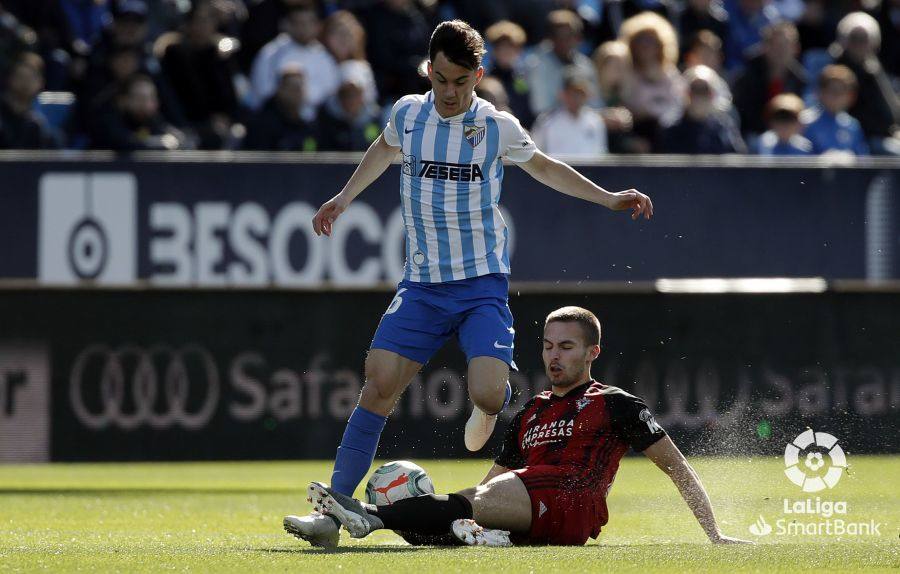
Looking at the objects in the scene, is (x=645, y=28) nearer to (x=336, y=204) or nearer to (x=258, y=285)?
(x=258, y=285)

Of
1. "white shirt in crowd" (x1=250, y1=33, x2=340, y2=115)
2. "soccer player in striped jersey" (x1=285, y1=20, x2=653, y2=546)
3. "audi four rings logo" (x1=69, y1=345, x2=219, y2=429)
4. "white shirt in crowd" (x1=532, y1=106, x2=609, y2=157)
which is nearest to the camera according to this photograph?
"soccer player in striped jersey" (x1=285, y1=20, x2=653, y2=546)

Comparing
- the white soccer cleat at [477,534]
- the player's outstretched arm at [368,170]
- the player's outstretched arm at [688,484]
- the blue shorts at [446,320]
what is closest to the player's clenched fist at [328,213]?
the player's outstretched arm at [368,170]

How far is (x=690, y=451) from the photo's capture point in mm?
10469

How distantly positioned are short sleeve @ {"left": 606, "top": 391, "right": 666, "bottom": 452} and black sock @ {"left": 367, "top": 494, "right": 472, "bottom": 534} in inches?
29.8

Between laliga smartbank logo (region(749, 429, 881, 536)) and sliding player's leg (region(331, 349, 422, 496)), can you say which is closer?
sliding player's leg (region(331, 349, 422, 496))

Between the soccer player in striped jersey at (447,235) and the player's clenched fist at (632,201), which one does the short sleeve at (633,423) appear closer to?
the soccer player in striped jersey at (447,235)

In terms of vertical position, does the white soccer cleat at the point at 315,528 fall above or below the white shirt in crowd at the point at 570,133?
below

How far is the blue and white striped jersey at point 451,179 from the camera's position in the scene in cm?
710

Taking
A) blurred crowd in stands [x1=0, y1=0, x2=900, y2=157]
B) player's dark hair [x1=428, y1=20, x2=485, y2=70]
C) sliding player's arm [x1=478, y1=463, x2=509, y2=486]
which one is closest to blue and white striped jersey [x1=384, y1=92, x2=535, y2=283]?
player's dark hair [x1=428, y1=20, x2=485, y2=70]

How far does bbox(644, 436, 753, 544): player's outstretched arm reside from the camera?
6684 millimetres

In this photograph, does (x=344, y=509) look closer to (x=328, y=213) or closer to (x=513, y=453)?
(x=513, y=453)

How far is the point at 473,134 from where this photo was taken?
279 inches

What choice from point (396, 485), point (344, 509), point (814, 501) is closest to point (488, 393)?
point (396, 485)

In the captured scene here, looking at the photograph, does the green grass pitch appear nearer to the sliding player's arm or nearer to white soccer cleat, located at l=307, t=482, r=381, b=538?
white soccer cleat, located at l=307, t=482, r=381, b=538
